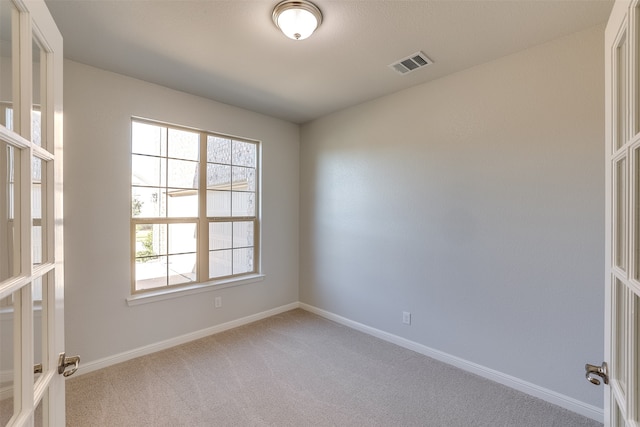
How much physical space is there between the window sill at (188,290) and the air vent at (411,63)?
2.77 metres

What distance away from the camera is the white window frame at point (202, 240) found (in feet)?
9.04

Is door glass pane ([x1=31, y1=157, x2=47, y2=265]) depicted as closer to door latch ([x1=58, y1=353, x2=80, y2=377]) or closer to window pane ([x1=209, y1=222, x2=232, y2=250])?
door latch ([x1=58, y1=353, x2=80, y2=377])

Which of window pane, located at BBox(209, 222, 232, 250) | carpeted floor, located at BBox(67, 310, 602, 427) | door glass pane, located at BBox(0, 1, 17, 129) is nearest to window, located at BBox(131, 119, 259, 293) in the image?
window pane, located at BBox(209, 222, 232, 250)

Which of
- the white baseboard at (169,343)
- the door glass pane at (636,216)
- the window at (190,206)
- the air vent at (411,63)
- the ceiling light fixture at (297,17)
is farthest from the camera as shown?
the window at (190,206)

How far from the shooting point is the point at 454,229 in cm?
256

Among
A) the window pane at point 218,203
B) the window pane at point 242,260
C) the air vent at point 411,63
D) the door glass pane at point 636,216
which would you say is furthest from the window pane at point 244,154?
the door glass pane at point 636,216

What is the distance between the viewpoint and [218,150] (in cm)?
337

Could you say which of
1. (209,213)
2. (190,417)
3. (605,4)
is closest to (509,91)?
(605,4)

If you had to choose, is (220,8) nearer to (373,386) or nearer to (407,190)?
(407,190)

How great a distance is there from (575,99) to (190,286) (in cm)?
372

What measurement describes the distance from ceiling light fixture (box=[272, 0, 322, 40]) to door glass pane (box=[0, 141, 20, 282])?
1.58m

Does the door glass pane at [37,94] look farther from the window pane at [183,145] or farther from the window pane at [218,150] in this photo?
the window pane at [218,150]

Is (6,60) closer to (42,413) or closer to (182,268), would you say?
(42,413)

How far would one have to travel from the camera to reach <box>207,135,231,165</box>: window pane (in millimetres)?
3288
